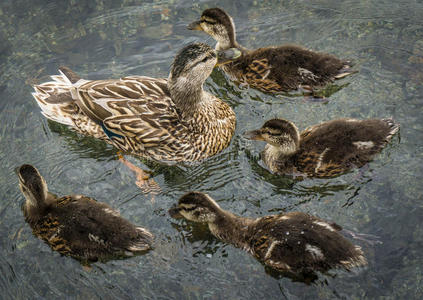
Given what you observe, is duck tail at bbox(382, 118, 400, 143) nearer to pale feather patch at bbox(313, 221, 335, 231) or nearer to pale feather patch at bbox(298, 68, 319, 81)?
pale feather patch at bbox(298, 68, 319, 81)

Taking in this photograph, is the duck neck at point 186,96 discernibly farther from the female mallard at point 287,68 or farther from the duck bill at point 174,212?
the duck bill at point 174,212

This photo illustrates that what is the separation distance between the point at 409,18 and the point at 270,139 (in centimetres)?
265

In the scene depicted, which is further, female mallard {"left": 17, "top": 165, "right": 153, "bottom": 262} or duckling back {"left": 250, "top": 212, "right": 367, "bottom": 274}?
female mallard {"left": 17, "top": 165, "right": 153, "bottom": 262}

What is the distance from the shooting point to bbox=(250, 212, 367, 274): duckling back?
3215mm

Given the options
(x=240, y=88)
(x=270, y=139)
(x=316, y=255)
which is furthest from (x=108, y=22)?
(x=316, y=255)

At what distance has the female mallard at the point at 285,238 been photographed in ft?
10.6

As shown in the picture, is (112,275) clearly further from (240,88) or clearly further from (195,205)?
(240,88)

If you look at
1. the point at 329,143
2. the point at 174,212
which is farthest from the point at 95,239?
the point at 329,143

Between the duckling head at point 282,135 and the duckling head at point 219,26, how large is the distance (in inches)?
54.0

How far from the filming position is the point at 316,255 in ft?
10.6

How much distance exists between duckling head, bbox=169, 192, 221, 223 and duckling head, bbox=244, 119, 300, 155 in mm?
773

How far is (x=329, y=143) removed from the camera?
3795mm

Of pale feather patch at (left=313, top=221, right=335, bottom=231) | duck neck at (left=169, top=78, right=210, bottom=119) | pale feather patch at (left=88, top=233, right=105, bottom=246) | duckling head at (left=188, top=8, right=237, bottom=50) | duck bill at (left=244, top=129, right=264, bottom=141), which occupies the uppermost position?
duckling head at (left=188, top=8, right=237, bottom=50)

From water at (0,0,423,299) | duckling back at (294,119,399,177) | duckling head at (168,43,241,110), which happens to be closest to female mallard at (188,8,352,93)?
water at (0,0,423,299)
